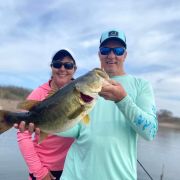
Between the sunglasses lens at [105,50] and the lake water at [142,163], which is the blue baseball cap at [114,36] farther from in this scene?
the lake water at [142,163]

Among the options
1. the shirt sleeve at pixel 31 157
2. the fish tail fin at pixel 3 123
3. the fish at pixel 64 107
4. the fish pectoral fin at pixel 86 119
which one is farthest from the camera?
the shirt sleeve at pixel 31 157

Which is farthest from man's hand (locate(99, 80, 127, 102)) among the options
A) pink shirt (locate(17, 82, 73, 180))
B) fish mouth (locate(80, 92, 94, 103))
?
pink shirt (locate(17, 82, 73, 180))

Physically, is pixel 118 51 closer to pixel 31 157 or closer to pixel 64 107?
pixel 64 107

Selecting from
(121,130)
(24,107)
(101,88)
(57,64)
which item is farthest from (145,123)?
(57,64)

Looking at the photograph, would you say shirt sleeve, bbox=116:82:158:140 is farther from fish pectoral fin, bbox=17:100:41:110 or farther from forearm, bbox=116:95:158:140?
fish pectoral fin, bbox=17:100:41:110

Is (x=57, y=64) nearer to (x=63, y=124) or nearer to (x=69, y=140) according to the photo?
(x=69, y=140)

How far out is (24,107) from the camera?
13.1ft

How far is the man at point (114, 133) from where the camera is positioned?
375 centimetres

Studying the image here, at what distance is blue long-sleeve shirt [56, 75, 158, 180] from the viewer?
3.78m

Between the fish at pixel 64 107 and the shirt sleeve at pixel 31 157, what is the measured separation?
1.02 m

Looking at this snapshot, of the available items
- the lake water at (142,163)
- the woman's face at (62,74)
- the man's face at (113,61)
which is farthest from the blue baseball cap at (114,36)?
the lake water at (142,163)

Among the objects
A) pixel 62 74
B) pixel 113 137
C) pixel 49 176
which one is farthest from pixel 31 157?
pixel 113 137

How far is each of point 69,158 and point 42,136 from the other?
46cm

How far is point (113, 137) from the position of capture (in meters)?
3.91
